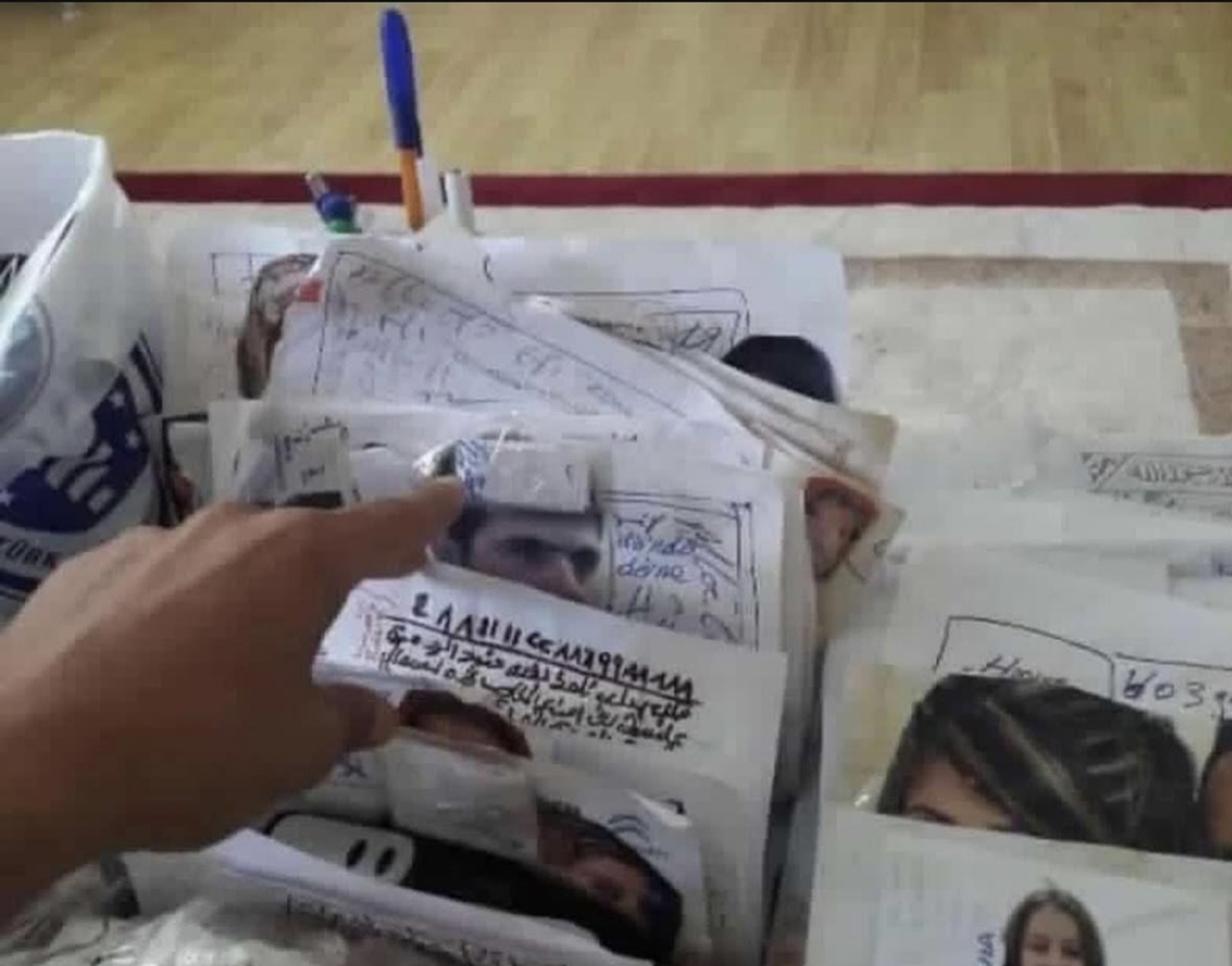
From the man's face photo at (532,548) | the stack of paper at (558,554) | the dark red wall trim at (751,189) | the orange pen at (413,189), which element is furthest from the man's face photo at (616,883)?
the dark red wall trim at (751,189)

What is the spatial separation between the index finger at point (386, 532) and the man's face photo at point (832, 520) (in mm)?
142

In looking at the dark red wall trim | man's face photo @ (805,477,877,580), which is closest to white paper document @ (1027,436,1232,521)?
man's face photo @ (805,477,877,580)

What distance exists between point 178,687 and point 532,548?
21 centimetres

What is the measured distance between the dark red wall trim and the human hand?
1.24 meters

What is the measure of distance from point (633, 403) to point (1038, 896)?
255mm

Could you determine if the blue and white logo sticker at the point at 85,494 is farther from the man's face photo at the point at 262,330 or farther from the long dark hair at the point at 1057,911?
the long dark hair at the point at 1057,911

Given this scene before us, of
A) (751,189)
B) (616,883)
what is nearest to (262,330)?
(616,883)

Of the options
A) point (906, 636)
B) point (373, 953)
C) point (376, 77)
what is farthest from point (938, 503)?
point (376, 77)

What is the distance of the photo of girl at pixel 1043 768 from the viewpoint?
0.56 m

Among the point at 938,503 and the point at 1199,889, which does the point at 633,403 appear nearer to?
the point at 938,503

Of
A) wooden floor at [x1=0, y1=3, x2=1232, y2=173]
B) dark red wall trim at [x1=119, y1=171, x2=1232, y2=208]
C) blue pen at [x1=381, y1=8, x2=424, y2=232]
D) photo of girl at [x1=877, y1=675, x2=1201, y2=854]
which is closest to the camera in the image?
photo of girl at [x1=877, y1=675, x2=1201, y2=854]

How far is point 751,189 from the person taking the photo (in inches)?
69.8

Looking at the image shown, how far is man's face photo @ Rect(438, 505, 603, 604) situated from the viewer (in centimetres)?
64

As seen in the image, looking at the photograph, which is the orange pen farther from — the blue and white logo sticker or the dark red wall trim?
the dark red wall trim
